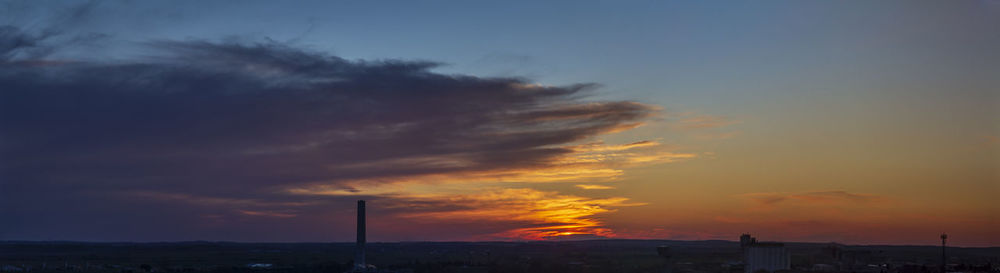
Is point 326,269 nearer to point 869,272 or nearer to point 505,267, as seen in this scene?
point 505,267

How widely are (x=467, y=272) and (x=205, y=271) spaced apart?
41328 mm

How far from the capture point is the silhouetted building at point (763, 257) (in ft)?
255

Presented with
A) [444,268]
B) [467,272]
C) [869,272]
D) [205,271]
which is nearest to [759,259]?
[869,272]

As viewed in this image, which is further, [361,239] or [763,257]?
[361,239]

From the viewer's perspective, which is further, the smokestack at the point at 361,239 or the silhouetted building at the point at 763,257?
the smokestack at the point at 361,239

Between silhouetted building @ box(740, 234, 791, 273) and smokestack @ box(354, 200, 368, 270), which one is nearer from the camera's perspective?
silhouetted building @ box(740, 234, 791, 273)

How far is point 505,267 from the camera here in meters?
142

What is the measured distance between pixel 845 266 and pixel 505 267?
59.4 meters

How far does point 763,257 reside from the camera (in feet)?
255

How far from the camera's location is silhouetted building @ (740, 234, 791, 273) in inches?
3059

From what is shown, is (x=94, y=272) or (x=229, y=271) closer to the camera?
(x=94, y=272)

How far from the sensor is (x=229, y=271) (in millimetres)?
141000

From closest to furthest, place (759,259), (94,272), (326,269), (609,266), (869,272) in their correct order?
(759,259), (869,272), (94,272), (326,269), (609,266)

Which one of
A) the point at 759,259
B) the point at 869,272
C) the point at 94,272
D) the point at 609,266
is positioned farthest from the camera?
the point at 609,266
